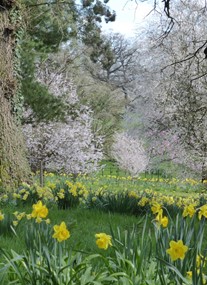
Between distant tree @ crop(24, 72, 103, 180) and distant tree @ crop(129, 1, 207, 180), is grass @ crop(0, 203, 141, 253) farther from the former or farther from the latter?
distant tree @ crop(24, 72, 103, 180)

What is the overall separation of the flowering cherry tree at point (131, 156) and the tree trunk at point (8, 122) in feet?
35.1

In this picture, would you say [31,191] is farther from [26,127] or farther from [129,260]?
[26,127]

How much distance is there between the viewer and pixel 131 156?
18531 mm

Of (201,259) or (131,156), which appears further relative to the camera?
(131,156)

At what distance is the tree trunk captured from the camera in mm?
7355

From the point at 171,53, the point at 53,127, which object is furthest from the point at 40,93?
the point at 171,53

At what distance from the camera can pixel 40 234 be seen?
2.45 metres

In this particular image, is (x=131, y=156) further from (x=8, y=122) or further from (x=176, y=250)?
(x=176, y=250)

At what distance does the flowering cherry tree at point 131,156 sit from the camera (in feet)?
59.6

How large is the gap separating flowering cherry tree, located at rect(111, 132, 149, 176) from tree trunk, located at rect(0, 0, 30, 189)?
10.7 m

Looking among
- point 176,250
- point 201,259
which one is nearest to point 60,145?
point 201,259

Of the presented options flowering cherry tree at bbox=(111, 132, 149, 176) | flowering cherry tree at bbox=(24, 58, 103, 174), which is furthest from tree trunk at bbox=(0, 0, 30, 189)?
flowering cherry tree at bbox=(111, 132, 149, 176)

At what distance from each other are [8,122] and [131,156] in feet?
37.3

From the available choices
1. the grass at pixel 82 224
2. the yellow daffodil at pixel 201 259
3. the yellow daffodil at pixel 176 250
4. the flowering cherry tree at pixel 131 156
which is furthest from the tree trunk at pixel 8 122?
the flowering cherry tree at pixel 131 156
